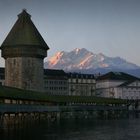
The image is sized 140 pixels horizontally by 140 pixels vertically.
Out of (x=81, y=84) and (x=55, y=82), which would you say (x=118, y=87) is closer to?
(x=81, y=84)

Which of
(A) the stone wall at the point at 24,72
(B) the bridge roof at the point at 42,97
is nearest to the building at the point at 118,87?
(B) the bridge roof at the point at 42,97

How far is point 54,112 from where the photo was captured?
87.0m

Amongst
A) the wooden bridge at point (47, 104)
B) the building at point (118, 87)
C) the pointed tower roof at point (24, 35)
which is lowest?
the wooden bridge at point (47, 104)

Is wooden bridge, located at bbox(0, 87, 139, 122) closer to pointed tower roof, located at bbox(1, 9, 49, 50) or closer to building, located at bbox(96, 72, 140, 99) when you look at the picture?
pointed tower roof, located at bbox(1, 9, 49, 50)

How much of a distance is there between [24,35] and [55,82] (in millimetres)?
51484

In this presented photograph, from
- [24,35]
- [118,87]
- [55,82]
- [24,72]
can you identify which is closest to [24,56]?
[24,72]

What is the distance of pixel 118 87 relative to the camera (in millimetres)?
164625

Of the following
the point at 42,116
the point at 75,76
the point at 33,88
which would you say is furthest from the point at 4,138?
the point at 75,76

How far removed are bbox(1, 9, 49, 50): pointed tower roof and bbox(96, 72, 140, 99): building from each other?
69.3 meters

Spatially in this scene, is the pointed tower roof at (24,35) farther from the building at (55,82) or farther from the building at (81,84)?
the building at (81,84)

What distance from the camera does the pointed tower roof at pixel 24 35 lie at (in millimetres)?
98925

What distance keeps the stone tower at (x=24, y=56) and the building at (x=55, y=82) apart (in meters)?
46.7

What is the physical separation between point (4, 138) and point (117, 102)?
7773cm

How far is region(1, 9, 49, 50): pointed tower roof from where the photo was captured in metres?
98.9
